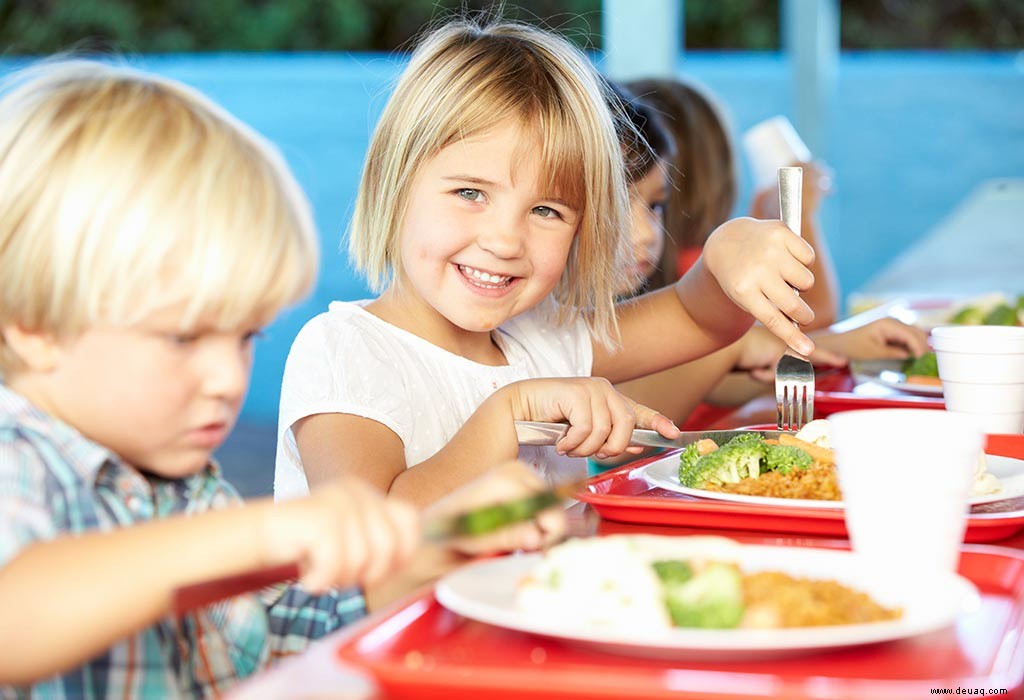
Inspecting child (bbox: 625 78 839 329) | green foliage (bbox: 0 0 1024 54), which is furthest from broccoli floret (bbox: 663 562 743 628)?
green foliage (bbox: 0 0 1024 54)

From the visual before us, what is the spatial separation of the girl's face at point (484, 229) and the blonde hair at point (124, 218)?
72 cm

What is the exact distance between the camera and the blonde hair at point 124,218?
2.98 feet

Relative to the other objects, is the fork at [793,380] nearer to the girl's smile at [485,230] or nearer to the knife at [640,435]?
the knife at [640,435]

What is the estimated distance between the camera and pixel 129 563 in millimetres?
791

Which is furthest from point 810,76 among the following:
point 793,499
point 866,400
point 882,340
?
point 793,499

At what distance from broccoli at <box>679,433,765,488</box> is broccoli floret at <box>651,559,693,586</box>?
1.44ft

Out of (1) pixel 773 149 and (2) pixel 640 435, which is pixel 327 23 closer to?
(1) pixel 773 149

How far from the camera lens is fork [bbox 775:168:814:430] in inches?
62.2

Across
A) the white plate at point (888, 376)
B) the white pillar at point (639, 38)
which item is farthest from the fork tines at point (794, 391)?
the white pillar at point (639, 38)

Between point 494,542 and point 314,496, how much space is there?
221 millimetres

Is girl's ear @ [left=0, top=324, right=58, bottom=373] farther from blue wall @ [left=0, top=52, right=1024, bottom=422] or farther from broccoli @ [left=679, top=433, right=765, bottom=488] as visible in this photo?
A: blue wall @ [left=0, top=52, right=1024, bottom=422]

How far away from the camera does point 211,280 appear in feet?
3.01

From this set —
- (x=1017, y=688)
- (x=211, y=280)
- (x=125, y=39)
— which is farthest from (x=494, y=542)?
(x=125, y=39)

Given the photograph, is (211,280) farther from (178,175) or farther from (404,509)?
(404,509)
